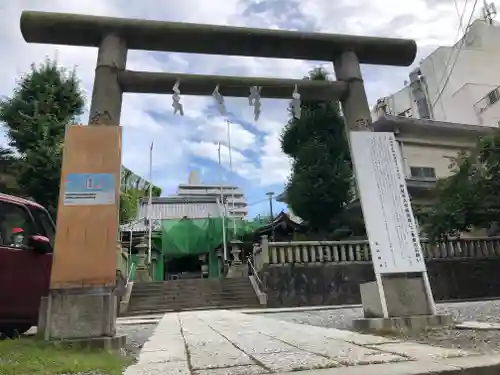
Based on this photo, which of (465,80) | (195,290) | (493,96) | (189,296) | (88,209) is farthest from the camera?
(465,80)

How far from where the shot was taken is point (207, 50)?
592 centimetres

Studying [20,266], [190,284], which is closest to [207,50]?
[20,266]

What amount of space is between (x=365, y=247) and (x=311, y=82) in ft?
29.5

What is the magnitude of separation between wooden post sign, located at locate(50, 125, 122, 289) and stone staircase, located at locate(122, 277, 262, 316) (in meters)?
8.13

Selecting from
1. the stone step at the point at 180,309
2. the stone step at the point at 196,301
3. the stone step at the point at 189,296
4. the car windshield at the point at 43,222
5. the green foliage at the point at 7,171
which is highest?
the green foliage at the point at 7,171

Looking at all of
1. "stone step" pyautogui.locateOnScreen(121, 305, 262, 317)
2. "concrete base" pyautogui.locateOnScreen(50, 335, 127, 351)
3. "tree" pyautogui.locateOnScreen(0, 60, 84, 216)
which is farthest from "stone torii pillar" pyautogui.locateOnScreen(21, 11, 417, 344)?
"stone step" pyautogui.locateOnScreen(121, 305, 262, 317)

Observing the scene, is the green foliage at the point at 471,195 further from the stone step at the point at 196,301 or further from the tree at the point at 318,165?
the stone step at the point at 196,301

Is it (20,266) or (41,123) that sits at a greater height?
(41,123)

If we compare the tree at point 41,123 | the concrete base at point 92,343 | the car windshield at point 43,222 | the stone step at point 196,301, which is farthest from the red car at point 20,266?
the stone step at point 196,301

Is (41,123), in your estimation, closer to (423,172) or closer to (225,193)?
(423,172)

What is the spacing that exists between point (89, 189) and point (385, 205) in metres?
3.83

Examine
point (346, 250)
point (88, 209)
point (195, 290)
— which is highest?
point (346, 250)

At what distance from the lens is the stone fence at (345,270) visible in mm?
12688

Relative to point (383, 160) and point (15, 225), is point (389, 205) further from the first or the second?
point (15, 225)
